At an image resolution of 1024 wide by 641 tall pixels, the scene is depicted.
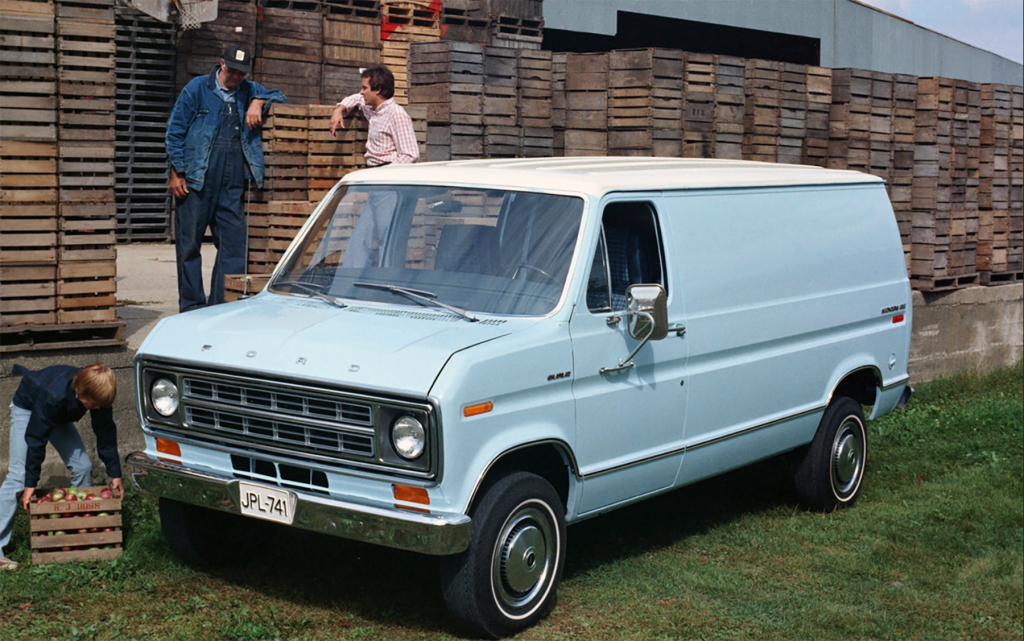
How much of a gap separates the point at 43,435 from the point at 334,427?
7.10 ft

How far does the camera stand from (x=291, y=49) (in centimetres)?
1784

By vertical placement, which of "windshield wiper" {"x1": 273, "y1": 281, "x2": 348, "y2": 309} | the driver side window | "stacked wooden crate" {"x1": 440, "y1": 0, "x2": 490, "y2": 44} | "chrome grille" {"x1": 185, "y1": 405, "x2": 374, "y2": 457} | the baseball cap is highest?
"stacked wooden crate" {"x1": 440, "y1": 0, "x2": 490, "y2": 44}

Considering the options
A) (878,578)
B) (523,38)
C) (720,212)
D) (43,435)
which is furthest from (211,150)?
(523,38)

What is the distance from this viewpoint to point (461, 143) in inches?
522

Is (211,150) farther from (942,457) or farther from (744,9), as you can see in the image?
(744,9)

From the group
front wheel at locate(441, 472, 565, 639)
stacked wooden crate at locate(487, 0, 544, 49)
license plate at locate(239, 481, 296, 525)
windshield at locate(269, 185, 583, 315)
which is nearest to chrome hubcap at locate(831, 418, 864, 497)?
front wheel at locate(441, 472, 565, 639)

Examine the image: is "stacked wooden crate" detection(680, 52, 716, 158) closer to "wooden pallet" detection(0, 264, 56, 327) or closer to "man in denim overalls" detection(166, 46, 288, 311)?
"man in denim overalls" detection(166, 46, 288, 311)

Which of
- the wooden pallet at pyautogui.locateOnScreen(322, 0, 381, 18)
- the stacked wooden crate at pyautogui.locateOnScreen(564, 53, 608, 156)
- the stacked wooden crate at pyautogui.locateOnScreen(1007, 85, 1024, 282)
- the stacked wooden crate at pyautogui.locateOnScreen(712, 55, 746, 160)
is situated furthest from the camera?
the wooden pallet at pyautogui.locateOnScreen(322, 0, 381, 18)

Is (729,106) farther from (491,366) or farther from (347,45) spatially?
(491,366)

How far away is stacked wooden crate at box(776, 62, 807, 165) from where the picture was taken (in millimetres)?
15000

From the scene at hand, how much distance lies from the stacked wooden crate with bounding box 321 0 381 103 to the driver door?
1235cm

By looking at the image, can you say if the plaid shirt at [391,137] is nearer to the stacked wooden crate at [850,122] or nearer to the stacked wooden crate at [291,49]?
the stacked wooden crate at [850,122]

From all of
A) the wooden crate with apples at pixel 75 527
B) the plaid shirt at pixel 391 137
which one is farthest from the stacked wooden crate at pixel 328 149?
the wooden crate with apples at pixel 75 527

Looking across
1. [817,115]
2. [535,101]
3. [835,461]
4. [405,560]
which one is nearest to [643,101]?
[535,101]
